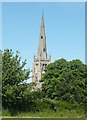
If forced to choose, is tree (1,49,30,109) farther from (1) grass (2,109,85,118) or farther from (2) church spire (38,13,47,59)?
(2) church spire (38,13,47,59)

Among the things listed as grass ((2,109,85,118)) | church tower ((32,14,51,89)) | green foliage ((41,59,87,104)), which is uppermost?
church tower ((32,14,51,89))

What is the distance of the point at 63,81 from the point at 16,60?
1687 cm

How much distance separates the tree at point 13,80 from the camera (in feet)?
75.8

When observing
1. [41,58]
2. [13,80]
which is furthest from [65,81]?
[41,58]

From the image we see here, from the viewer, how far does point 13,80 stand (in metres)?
24.2

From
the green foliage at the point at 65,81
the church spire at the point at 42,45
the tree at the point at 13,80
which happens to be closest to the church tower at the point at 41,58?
the church spire at the point at 42,45

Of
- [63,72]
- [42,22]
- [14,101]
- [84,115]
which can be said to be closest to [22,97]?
[14,101]

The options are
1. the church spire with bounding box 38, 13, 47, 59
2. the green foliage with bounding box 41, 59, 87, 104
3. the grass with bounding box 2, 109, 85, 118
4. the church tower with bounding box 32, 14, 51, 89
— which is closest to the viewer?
the grass with bounding box 2, 109, 85, 118

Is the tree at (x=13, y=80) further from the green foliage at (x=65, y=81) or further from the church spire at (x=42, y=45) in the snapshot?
the church spire at (x=42, y=45)

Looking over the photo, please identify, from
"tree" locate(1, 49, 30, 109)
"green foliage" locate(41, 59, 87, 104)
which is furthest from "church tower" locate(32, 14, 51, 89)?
"tree" locate(1, 49, 30, 109)

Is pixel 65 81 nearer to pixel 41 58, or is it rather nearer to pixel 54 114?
pixel 54 114

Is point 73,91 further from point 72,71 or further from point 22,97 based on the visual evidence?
point 22,97

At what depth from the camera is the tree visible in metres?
23.1

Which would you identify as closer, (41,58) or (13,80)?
(13,80)
